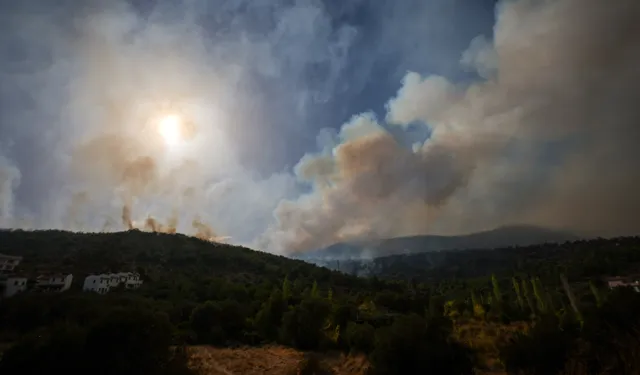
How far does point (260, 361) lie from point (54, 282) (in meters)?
51.3

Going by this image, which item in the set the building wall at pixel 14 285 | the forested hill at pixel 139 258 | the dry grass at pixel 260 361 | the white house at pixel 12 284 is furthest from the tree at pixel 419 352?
the building wall at pixel 14 285

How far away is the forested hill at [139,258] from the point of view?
2633 inches

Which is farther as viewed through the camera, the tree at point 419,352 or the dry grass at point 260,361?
the dry grass at point 260,361

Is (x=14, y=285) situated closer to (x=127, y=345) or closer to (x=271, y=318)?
(x=271, y=318)

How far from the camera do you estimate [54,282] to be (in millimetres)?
52594

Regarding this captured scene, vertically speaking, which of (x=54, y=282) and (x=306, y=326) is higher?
(x=54, y=282)

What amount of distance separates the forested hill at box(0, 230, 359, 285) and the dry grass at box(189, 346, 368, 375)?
140 ft

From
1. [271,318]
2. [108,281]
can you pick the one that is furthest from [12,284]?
[271,318]

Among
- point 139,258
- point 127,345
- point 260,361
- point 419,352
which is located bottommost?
point 260,361

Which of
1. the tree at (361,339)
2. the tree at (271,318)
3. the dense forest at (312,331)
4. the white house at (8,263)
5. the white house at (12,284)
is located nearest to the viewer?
the dense forest at (312,331)

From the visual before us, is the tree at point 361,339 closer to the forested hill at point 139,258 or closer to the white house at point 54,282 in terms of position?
the forested hill at point 139,258

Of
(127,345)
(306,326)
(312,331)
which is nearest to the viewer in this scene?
(127,345)

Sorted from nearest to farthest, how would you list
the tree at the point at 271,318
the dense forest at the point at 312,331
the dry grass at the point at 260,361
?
the dense forest at the point at 312,331 < the dry grass at the point at 260,361 < the tree at the point at 271,318

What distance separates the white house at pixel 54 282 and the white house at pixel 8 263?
8609 millimetres
